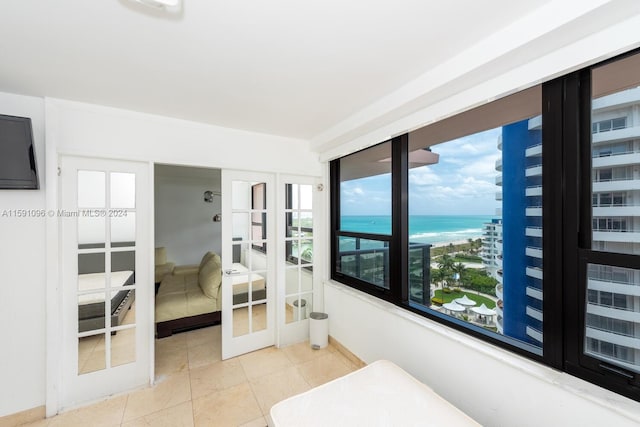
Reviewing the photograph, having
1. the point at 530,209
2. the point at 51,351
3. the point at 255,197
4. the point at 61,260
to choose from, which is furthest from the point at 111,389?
the point at 530,209

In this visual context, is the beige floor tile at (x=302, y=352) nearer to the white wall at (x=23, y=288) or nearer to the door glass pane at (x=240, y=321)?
the door glass pane at (x=240, y=321)

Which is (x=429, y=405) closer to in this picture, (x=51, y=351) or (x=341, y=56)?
(x=341, y=56)

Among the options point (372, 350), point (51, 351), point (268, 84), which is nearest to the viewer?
point (268, 84)

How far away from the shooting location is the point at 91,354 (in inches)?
81.5

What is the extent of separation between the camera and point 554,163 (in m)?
1.27

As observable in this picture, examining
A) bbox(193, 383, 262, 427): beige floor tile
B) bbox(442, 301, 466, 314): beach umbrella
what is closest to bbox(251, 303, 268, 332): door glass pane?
bbox(193, 383, 262, 427): beige floor tile

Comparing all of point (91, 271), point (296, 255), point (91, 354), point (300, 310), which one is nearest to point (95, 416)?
point (91, 354)

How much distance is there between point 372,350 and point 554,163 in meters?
1.96

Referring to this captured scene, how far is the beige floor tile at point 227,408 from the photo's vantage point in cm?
183

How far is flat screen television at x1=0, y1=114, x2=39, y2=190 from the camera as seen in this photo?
1.72 m

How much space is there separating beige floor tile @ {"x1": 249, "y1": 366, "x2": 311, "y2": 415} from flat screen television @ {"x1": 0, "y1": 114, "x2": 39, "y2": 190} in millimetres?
2293

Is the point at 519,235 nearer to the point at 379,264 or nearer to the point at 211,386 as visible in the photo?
the point at 379,264

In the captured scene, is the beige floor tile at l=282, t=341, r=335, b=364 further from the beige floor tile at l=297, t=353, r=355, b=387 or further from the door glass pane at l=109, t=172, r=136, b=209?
the door glass pane at l=109, t=172, r=136, b=209

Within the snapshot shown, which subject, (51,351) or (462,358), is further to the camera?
(51,351)
